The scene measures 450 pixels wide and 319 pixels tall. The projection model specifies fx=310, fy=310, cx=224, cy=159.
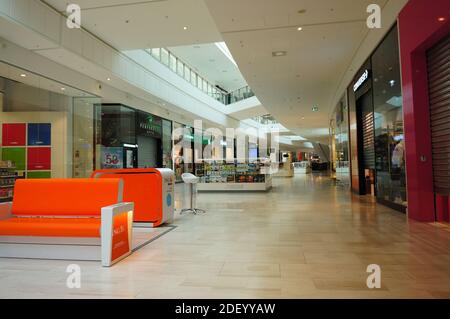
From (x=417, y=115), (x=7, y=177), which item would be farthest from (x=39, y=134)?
(x=417, y=115)

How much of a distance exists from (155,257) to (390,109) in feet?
17.9

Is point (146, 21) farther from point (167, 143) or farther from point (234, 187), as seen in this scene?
point (167, 143)

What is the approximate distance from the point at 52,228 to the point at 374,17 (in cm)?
678

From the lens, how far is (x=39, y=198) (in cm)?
388

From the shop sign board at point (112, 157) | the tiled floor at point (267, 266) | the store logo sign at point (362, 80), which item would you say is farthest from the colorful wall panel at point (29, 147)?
the store logo sign at point (362, 80)

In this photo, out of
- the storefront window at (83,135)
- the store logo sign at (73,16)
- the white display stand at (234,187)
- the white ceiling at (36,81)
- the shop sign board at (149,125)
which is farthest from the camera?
the shop sign board at (149,125)

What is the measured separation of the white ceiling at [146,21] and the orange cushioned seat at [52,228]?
490cm

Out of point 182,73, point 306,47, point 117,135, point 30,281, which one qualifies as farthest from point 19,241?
point 182,73

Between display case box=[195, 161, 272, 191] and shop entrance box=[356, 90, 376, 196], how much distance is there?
127 inches

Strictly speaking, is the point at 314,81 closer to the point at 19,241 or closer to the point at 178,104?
the point at 178,104

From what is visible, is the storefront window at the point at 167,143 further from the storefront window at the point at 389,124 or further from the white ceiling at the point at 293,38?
the storefront window at the point at 389,124

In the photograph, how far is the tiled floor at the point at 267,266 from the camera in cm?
249

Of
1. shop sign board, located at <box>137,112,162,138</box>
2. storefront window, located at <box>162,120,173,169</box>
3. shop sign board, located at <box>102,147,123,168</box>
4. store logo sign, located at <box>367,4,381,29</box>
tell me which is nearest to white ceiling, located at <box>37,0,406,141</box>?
store logo sign, located at <box>367,4,381,29</box>

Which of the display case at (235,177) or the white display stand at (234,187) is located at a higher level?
the display case at (235,177)
